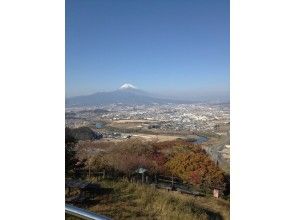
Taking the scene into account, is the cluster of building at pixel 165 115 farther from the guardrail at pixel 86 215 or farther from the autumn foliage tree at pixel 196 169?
the guardrail at pixel 86 215

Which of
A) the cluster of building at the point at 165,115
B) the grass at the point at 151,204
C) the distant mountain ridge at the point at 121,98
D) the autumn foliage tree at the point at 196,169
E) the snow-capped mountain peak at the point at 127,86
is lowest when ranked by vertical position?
the grass at the point at 151,204

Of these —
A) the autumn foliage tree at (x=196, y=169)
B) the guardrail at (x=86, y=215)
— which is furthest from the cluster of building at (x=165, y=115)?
the guardrail at (x=86, y=215)

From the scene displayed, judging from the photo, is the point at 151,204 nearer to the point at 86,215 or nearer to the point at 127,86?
the point at 127,86

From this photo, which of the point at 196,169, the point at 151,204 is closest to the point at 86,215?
the point at 196,169
